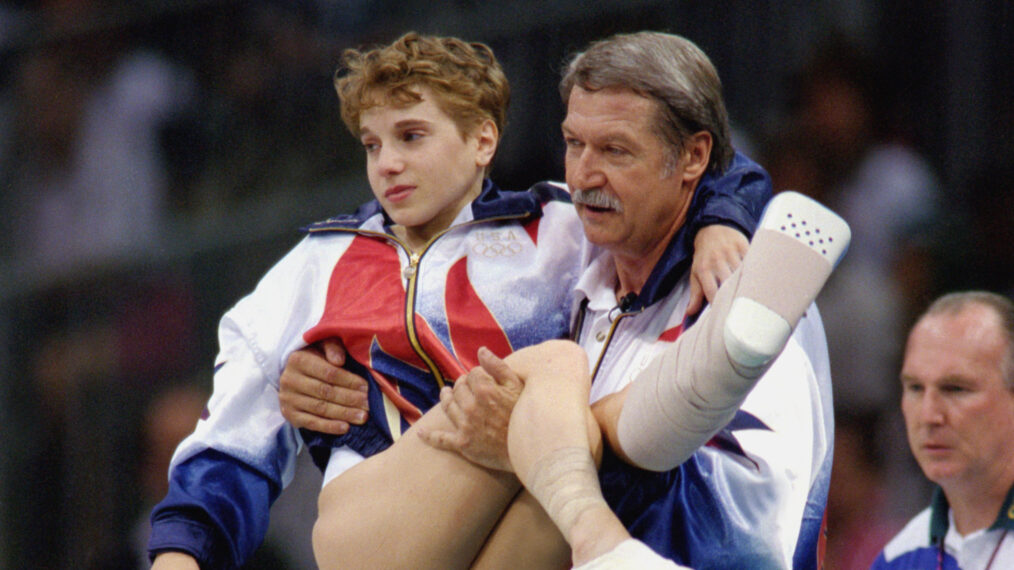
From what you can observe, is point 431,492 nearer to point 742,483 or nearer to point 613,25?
point 742,483

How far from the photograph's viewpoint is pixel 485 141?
2121mm

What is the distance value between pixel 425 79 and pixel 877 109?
1999 mm

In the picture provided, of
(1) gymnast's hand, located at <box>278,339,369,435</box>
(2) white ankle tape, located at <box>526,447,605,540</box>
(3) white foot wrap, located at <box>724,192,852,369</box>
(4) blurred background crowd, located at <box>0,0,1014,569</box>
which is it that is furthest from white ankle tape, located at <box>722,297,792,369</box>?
(4) blurred background crowd, located at <box>0,0,1014,569</box>

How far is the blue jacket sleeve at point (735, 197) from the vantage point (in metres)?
1.85

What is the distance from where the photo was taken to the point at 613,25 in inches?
150

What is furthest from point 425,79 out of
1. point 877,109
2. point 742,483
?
point 877,109

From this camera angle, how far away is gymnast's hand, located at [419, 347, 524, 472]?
164cm

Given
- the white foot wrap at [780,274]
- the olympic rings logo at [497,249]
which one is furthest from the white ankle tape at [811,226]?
the olympic rings logo at [497,249]

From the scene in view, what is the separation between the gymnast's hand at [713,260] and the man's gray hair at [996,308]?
100cm

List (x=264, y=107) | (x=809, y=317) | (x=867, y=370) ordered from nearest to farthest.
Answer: (x=809, y=317) < (x=867, y=370) < (x=264, y=107)

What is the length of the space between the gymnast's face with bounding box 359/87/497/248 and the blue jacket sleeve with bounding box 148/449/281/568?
18.0 inches

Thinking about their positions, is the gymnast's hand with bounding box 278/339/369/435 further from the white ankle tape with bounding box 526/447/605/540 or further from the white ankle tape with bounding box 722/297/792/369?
the white ankle tape with bounding box 722/297/792/369

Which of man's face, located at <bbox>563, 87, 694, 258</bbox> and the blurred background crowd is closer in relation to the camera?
man's face, located at <bbox>563, 87, 694, 258</bbox>

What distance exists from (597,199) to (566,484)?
1.74 ft
